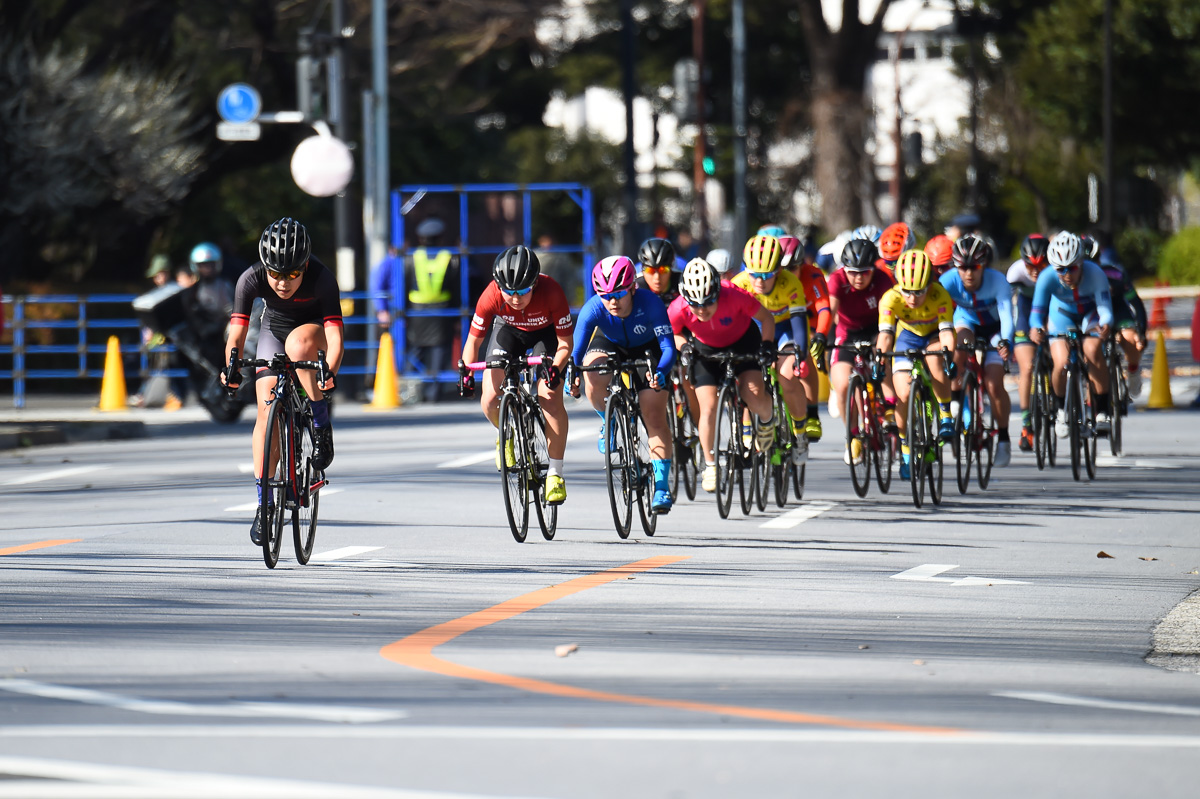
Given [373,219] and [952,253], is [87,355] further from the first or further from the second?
[952,253]

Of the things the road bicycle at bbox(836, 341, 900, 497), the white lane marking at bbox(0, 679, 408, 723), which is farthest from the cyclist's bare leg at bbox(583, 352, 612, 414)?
the white lane marking at bbox(0, 679, 408, 723)

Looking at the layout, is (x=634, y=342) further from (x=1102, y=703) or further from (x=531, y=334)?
(x=1102, y=703)

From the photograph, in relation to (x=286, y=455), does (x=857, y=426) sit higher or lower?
higher

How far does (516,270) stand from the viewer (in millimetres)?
11586

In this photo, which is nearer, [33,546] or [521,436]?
[521,436]

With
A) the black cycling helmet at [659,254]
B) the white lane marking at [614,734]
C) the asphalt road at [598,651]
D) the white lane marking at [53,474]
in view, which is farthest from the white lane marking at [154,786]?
the white lane marking at [53,474]

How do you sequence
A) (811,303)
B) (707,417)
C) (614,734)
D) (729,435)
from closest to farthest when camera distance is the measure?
(614,734) → (707,417) → (729,435) → (811,303)

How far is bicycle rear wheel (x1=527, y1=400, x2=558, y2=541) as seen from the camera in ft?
38.5

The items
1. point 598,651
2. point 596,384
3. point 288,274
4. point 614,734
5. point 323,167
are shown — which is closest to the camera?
point 614,734

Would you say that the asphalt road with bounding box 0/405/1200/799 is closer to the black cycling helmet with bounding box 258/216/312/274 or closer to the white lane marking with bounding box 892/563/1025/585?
the white lane marking with bounding box 892/563/1025/585

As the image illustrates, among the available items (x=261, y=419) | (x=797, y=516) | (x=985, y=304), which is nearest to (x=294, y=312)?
(x=261, y=419)

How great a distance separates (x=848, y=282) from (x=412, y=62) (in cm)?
2267

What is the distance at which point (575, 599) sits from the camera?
9.55 meters

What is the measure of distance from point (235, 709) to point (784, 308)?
334 inches
